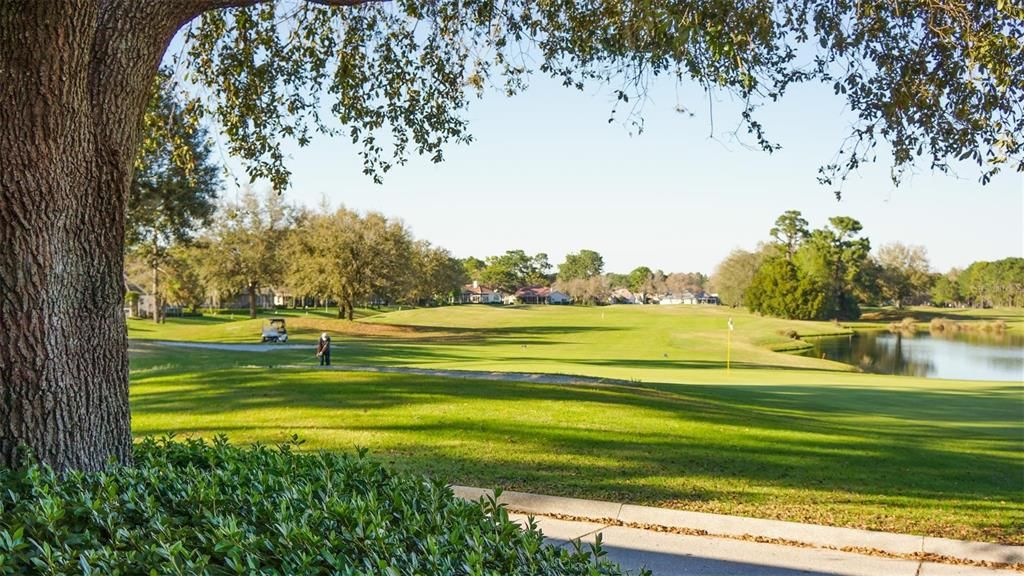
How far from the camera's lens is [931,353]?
188 ft

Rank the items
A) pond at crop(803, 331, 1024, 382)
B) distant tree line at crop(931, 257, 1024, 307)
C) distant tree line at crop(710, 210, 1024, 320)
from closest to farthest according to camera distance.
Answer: pond at crop(803, 331, 1024, 382) < distant tree line at crop(710, 210, 1024, 320) < distant tree line at crop(931, 257, 1024, 307)

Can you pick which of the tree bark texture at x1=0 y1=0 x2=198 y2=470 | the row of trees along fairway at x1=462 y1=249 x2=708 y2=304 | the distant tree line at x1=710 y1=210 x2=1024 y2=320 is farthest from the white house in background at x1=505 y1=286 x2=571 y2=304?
A: the tree bark texture at x1=0 y1=0 x2=198 y2=470

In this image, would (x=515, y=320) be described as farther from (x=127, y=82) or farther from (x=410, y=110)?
(x=127, y=82)

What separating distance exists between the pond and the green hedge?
142 feet

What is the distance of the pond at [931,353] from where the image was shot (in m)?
44.4

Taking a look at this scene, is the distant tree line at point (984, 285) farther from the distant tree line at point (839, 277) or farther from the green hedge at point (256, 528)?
the green hedge at point (256, 528)

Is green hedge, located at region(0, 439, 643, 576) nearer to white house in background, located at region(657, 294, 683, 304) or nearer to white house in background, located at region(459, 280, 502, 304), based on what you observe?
white house in background, located at region(459, 280, 502, 304)

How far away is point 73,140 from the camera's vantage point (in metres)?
4.62

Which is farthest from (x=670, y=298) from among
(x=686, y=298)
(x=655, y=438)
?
(x=655, y=438)

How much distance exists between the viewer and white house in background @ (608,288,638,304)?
528 feet

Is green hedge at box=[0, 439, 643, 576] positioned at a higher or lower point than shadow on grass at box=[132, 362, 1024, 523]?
higher

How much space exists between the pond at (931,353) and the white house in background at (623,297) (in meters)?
82.9

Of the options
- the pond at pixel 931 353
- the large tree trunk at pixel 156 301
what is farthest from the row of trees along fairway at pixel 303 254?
the pond at pixel 931 353

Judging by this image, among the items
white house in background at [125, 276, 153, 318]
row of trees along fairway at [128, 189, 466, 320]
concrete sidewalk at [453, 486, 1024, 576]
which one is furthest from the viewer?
white house in background at [125, 276, 153, 318]
